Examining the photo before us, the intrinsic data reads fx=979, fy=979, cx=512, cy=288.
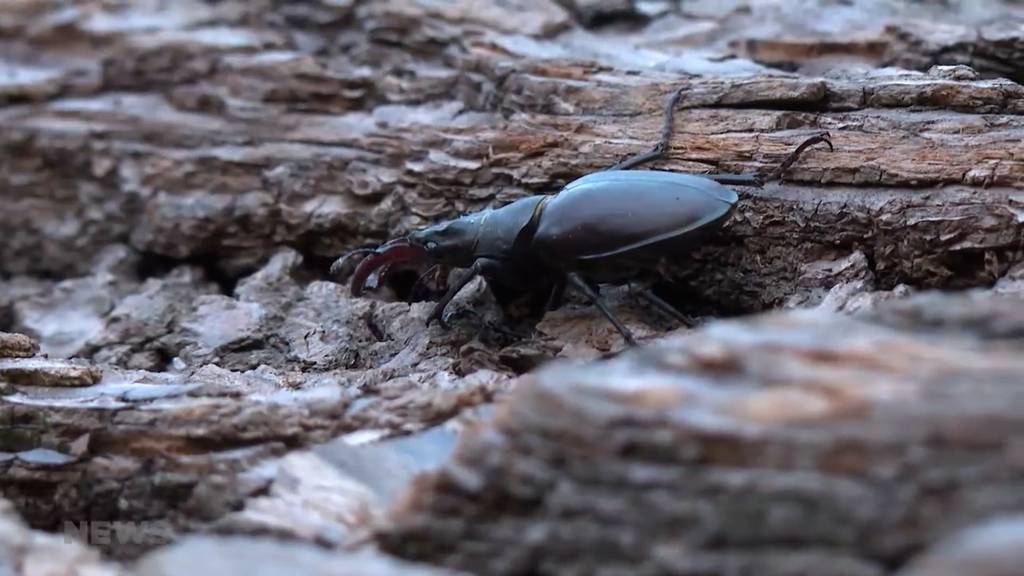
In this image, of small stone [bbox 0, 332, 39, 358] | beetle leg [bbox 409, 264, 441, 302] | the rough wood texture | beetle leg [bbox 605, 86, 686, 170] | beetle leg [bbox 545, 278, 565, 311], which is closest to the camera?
the rough wood texture

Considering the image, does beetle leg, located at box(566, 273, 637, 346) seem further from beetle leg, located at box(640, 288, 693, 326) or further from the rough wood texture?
the rough wood texture

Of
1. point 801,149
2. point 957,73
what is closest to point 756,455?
point 801,149

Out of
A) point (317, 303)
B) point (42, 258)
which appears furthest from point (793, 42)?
point (42, 258)

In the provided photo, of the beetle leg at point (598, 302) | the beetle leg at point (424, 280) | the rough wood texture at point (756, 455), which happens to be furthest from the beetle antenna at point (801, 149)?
the rough wood texture at point (756, 455)

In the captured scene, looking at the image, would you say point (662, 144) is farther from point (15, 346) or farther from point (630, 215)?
point (15, 346)

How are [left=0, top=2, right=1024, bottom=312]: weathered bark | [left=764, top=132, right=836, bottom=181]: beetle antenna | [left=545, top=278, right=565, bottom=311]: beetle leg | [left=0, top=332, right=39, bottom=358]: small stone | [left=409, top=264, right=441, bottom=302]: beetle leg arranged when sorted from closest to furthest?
[left=0, top=332, right=39, bottom=358]: small stone → [left=0, top=2, right=1024, bottom=312]: weathered bark → [left=764, top=132, right=836, bottom=181]: beetle antenna → [left=545, top=278, right=565, bottom=311]: beetle leg → [left=409, top=264, right=441, bottom=302]: beetle leg

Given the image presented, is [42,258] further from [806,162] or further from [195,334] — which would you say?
[806,162]

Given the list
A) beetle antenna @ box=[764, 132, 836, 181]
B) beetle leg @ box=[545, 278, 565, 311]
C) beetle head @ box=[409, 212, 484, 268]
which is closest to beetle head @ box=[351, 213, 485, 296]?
beetle head @ box=[409, 212, 484, 268]
